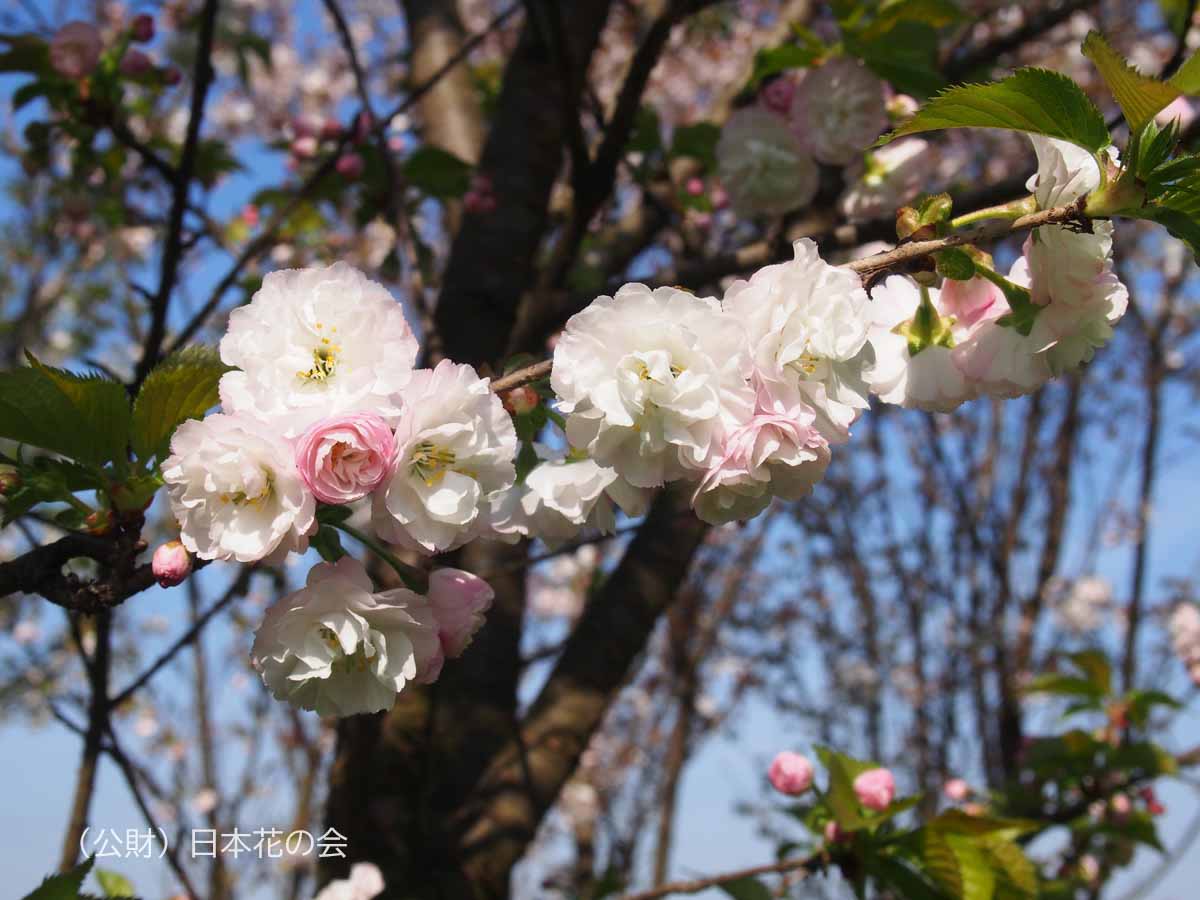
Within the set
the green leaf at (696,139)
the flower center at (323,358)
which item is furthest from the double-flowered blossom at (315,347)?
the green leaf at (696,139)

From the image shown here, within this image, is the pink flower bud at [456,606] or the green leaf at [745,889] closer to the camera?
the pink flower bud at [456,606]

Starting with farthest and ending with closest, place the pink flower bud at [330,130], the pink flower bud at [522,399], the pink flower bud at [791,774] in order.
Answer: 1. the pink flower bud at [330,130]
2. the pink flower bud at [791,774]
3. the pink flower bud at [522,399]

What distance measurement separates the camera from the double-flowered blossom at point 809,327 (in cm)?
65

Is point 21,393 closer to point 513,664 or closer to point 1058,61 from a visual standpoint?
point 513,664

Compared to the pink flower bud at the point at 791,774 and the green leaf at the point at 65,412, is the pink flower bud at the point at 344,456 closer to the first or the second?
the green leaf at the point at 65,412

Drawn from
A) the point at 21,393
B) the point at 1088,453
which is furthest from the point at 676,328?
the point at 1088,453

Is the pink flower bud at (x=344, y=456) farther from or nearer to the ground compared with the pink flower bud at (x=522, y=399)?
nearer to the ground

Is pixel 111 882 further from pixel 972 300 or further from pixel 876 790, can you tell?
pixel 972 300

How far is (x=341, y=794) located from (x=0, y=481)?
790 millimetres

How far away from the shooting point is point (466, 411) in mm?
653

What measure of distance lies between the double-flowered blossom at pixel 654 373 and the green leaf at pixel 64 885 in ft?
1.78

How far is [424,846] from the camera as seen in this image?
157 centimetres

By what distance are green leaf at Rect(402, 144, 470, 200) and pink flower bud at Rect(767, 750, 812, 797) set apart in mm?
1222

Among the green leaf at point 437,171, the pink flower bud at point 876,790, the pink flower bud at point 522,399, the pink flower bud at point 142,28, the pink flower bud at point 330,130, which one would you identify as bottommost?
the pink flower bud at point 876,790
